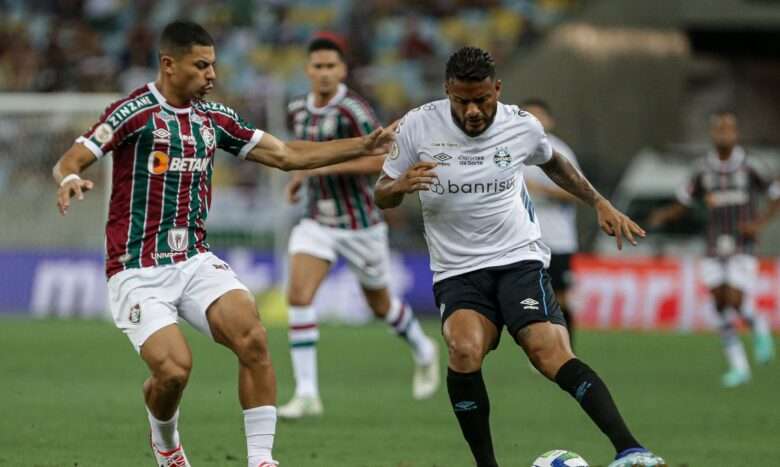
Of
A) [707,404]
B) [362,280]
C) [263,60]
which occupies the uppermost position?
[263,60]

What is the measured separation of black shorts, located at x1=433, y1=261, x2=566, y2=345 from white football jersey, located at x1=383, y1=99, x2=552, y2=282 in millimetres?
57

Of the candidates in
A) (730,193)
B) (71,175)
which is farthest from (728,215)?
(71,175)

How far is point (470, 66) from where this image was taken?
7684 mm

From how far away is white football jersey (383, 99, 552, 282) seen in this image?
8062 mm

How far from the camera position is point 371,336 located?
2012 cm

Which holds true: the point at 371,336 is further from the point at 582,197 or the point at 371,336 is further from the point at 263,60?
the point at 582,197

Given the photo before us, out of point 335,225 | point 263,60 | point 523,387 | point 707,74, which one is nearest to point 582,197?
point 335,225

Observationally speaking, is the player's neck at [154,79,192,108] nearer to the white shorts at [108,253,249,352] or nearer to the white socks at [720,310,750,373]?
the white shorts at [108,253,249,352]

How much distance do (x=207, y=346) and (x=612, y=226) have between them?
11.0 metres

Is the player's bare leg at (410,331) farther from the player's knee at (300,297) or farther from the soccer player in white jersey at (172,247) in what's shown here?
the soccer player in white jersey at (172,247)

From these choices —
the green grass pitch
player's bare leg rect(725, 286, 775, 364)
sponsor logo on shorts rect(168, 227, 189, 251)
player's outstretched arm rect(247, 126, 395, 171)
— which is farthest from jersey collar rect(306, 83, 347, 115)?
player's bare leg rect(725, 286, 775, 364)

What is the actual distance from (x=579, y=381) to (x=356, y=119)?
16.2ft

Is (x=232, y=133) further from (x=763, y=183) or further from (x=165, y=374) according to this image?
(x=763, y=183)

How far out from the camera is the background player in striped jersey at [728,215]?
15.5m
